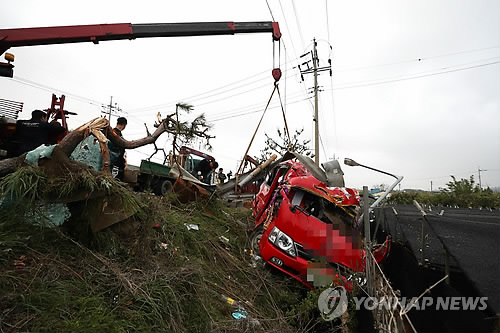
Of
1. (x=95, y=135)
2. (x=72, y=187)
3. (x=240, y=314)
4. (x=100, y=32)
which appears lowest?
(x=240, y=314)

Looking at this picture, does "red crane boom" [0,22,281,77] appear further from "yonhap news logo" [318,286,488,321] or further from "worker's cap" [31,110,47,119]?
"yonhap news logo" [318,286,488,321]

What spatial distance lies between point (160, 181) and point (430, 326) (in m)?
7.93

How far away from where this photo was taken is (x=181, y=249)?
12.6 ft

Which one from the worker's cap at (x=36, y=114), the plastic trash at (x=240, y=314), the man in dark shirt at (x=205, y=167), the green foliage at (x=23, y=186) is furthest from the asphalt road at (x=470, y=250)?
the man in dark shirt at (x=205, y=167)

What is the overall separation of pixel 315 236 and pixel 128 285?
8.12ft

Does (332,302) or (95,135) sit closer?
(95,135)

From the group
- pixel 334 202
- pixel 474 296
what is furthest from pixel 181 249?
pixel 474 296

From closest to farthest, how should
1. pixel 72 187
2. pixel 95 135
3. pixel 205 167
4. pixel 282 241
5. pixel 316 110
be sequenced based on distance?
pixel 72 187 < pixel 95 135 < pixel 282 241 < pixel 205 167 < pixel 316 110

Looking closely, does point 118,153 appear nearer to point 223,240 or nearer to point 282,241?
point 223,240

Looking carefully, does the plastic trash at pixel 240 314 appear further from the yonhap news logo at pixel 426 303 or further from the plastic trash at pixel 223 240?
the plastic trash at pixel 223 240

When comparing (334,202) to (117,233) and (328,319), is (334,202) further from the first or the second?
(117,233)

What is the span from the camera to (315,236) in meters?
3.80

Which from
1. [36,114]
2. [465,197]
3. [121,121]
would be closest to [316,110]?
[465,197]

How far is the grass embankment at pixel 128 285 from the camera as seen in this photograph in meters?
2.07
